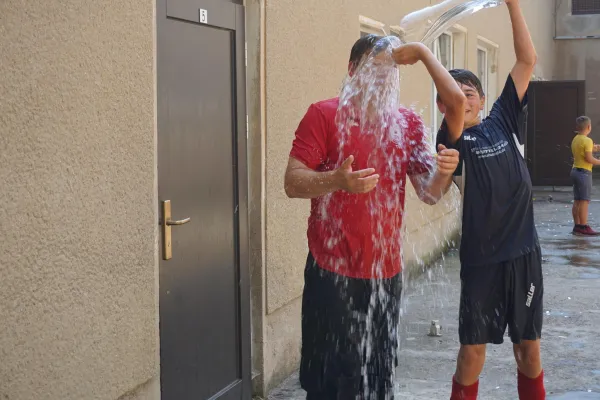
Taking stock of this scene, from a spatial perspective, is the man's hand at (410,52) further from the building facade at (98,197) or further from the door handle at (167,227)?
the door handle at (167,227)

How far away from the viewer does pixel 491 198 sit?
4.50 metres

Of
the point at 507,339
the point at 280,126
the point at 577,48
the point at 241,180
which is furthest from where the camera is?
the point at 577,48

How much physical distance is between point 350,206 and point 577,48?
86.5 ft

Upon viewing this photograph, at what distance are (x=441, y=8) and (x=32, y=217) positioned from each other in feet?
7.93

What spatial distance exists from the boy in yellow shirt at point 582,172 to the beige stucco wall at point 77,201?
412 inches

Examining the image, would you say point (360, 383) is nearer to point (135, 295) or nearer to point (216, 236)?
point (135, 295)

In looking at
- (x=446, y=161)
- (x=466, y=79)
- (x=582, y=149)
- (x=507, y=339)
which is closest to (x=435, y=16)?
(x=466, y=79)

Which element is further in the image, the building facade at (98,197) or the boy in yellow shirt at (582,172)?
the boy in yellow shirt at (582,172)

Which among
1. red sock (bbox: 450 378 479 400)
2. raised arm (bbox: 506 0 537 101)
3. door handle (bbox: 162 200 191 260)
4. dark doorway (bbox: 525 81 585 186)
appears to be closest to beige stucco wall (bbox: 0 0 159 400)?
door handle (bbox: 162 200 191 260)

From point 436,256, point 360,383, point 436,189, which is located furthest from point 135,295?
point 436,256

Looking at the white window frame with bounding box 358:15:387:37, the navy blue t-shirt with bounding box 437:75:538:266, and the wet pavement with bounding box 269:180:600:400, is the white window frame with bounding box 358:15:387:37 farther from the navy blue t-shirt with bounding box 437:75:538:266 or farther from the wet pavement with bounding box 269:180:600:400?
the navy blue t-shirt with bounding box 437:75:538:266

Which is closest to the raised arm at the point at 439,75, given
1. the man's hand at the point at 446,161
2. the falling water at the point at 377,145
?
the falling water at the point at 377,145

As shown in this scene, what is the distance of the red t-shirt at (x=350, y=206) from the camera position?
372 cm

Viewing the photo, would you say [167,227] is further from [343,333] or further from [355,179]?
[355,179]
